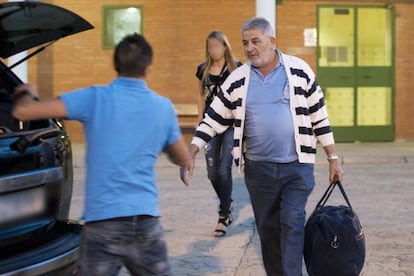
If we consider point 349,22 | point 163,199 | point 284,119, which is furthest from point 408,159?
point 284,119

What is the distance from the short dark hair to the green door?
11.6m

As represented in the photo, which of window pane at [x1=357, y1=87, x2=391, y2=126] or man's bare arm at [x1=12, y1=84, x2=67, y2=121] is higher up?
man's bare arm at [x1=12, y1=84, x2=67, y2=121]

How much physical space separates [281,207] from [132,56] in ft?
5.89

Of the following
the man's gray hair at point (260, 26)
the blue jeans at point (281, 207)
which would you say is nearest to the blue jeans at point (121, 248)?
the blue jeans at point (281, 207)

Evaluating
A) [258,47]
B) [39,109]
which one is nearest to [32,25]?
[258,47]

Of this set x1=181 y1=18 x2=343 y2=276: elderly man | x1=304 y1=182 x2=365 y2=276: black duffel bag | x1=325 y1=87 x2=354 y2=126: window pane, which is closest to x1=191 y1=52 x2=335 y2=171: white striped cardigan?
x1=181 y1=18 x2=343 y2=276: elderly man

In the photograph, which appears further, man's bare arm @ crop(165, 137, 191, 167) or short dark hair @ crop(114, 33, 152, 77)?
man's bare arm @ crop(165, 137, 191, 167)

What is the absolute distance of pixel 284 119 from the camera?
4766 mm

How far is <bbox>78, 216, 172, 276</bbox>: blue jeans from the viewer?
348cm

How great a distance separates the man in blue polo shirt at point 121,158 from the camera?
346cm

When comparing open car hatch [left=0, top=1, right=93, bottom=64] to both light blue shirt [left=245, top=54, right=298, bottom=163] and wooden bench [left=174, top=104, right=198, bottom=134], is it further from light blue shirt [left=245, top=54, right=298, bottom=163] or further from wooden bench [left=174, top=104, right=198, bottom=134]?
wooden bench [left=174, top=104, right=198, bottom=134]

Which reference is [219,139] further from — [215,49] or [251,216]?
[251,216]

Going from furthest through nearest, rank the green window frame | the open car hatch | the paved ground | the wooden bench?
the green window frame < the wooden bench < the paved ground < the open car hatch

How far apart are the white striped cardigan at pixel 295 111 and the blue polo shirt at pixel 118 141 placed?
144 cm
